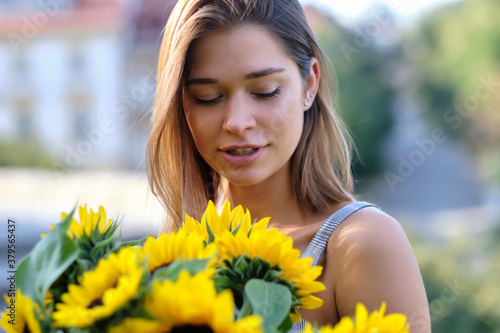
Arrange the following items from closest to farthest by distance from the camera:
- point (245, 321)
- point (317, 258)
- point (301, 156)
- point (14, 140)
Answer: point (245, 321) → point (317, 258) → point (301, 156) → point (14, 140)

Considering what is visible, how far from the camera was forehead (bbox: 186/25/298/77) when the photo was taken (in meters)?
1.65

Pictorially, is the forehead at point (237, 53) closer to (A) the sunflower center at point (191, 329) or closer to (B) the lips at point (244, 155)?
(B) the lips at point (244, 155)

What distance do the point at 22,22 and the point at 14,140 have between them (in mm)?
5940

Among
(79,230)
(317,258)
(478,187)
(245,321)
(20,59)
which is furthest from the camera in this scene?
(20,59)

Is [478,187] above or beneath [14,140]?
beneath

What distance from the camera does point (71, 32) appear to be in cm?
2856

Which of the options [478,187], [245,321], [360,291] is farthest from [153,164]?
[478,187]

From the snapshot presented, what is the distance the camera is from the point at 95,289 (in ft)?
2.77

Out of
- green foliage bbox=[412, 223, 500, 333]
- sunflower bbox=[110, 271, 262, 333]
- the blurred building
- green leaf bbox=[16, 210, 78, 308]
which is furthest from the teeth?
the blurred building

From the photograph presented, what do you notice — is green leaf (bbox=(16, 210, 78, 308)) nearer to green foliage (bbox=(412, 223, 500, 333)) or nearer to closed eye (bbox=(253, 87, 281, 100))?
closed eye (bbox=(253, 87, 281, 100))

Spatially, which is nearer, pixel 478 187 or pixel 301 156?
pixel 301 156

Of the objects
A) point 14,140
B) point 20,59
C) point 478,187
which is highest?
point 20,59

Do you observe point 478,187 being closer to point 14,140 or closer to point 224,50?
point 14,140

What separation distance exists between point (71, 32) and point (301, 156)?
1117 inches
